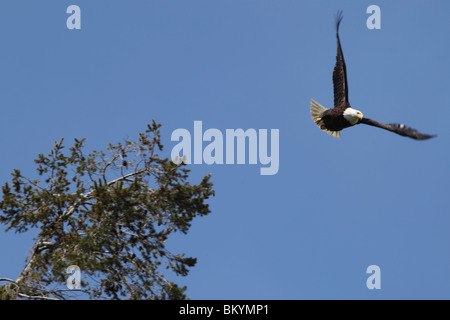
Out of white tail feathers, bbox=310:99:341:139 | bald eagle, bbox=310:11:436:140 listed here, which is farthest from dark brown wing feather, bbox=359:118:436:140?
white tail feathers, bbox=310:99:341:139

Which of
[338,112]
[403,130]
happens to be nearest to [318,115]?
[338,112]

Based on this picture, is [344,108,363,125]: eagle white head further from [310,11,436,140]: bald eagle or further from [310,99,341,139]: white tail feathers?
[310,99,341,139]: white tail feathers

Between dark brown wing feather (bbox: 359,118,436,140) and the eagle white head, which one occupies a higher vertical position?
the eagle white head

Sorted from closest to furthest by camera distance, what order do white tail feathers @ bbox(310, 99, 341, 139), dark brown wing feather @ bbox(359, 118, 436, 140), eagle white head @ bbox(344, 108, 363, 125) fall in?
dark brown wing feather @ bbox(359, 118, 436, 140) → eagle white head @ bbox(344, 108, 363, 125) → white tail feathers @ bbox(310, 99, 341, 139)

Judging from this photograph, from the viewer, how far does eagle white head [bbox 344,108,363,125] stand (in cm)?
1766

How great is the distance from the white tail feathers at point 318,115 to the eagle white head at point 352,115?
1.25m

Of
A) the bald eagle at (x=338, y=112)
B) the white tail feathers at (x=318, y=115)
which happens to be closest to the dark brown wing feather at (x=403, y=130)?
the bald eagle at (x=338, y=112)

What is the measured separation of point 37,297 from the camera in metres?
15.3

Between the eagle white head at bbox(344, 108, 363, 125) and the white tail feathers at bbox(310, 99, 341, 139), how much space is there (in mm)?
1245

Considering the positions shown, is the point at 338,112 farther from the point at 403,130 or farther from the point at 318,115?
the point at 403,130
